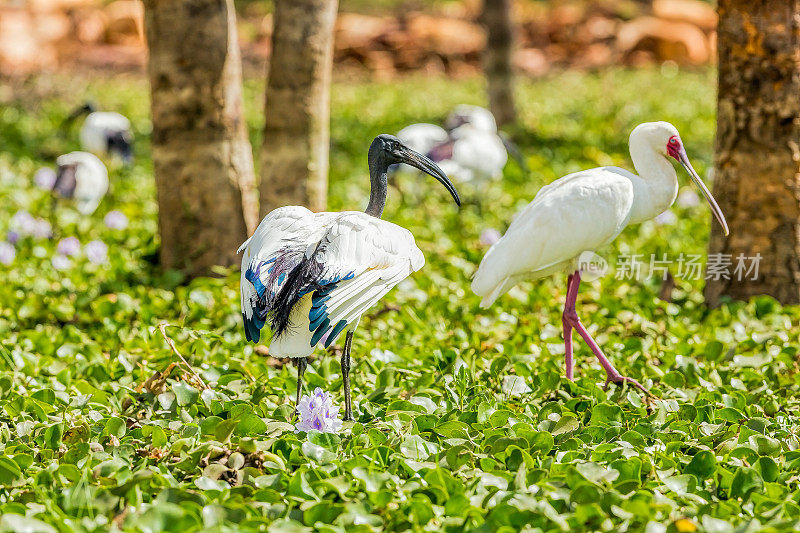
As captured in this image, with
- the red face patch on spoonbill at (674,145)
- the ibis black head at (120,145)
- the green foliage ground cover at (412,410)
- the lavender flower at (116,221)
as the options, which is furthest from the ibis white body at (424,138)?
the red face patch on spoonbill at (674,145)

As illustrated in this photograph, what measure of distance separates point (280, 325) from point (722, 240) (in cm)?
292

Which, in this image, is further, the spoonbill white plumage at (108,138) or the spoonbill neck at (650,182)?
the spoonbill white plumage at (108,138)

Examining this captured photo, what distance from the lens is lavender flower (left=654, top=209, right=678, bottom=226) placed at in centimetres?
689

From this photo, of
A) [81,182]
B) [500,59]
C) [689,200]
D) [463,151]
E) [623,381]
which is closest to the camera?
[623,381]

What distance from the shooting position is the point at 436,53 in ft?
66.2

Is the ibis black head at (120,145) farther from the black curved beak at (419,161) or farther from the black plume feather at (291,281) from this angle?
the black plume feather at (291,281)

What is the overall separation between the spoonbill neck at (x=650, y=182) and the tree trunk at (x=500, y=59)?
7055 millimetres

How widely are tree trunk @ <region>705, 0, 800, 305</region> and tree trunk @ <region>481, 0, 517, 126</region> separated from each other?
6.08m

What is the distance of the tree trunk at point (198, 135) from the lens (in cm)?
537

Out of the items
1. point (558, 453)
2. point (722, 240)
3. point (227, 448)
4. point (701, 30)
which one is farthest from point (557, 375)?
point (701, 30)

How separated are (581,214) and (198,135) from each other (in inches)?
95.8

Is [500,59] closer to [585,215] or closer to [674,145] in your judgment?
[674,145]

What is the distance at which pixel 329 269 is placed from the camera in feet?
10.7

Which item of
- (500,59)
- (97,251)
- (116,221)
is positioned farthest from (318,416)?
(500,59)
